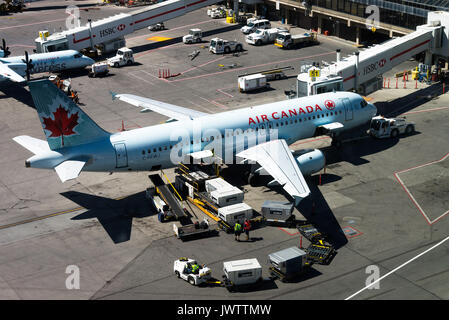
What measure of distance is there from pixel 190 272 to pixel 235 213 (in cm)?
853

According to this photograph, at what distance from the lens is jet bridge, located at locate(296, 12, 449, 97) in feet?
224

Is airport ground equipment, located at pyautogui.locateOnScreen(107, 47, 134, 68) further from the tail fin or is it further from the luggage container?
the luggage container

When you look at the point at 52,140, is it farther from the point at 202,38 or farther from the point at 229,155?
the point at 202,38

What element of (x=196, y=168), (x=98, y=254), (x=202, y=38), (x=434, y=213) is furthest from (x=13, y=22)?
(x=434, y=213)

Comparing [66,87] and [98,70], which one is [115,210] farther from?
[98,70]

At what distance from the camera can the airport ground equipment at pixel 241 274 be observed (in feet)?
130

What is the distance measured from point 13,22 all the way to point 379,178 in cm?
10178

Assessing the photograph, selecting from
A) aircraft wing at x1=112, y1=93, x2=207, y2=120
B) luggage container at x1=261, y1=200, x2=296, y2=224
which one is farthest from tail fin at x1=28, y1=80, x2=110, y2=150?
luggage container at x1=261, y1=200, x2=296, y2=224

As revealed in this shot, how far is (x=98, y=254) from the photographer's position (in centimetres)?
4466

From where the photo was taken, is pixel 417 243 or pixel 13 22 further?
pixel 13 22

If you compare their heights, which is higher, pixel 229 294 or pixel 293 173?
pixel 293 173

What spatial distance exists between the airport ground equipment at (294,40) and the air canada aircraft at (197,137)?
130ft

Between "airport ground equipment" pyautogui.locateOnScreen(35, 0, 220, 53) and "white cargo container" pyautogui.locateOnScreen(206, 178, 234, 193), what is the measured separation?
56.3 metres

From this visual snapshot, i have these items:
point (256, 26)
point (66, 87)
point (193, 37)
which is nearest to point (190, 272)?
point (66, 87)
